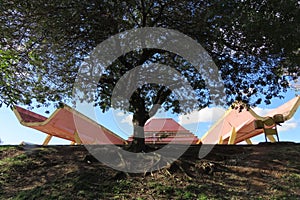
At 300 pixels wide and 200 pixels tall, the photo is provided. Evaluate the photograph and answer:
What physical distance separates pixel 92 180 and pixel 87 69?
2927 millimetres

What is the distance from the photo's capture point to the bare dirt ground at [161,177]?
5.69 meters

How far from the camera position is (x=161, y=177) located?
639 centimetres

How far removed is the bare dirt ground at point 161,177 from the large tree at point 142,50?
1417 millimetres

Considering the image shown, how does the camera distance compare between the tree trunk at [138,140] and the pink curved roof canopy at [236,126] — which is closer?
the tree trunk at [138,140]

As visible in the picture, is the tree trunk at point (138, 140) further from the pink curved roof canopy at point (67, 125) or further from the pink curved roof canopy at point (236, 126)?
the pink curved roof canopy at point (236, 126)

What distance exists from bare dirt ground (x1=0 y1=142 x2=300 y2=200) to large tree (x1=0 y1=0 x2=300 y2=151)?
1.42 m

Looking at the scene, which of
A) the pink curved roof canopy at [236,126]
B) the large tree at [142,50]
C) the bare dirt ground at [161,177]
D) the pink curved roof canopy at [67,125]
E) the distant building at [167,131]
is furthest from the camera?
the pink curved roof canopy at [236,126]

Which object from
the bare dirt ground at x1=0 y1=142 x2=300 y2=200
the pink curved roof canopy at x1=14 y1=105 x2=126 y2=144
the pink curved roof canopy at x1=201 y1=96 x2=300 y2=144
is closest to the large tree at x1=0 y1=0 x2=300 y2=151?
the bare dirt ground at x1=0 y1=142 x2=300 y2=200

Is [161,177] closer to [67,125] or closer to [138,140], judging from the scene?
[138,140]

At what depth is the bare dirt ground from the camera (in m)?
5.69

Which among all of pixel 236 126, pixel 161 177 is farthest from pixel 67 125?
pixel 161 177

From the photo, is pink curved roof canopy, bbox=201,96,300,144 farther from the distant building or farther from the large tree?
the large tree

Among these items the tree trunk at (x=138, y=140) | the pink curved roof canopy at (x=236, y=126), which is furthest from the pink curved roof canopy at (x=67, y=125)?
the pink curved roof canopy at (x=236, y=126)

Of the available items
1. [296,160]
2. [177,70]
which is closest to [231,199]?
[296,160]
